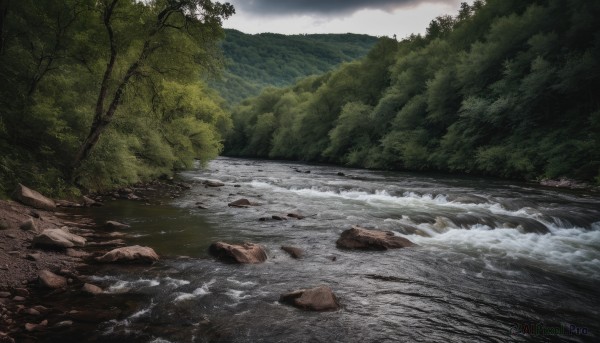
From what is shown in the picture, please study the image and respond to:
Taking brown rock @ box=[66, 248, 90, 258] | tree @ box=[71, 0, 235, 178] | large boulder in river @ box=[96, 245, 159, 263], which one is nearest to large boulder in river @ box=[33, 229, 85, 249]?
brown rock @ box=[66, 248, 90, 258]

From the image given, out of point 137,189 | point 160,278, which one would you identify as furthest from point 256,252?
point 137,189

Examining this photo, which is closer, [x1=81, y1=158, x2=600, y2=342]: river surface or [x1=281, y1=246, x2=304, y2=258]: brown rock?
[x1=81, y1=158, x2=600, y2=342]: river surface

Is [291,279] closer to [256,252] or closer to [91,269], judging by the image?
[256,252]

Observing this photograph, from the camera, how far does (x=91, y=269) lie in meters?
7.61

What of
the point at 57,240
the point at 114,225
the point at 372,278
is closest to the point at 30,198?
the point at 114,225

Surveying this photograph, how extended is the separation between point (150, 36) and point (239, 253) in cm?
1032

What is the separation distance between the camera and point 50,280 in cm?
655

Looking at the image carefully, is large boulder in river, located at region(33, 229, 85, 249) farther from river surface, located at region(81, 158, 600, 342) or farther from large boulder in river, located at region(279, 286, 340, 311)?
large boulder in river, located at region(279, 286, 340, 311)

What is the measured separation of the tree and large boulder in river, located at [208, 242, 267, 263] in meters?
8.35

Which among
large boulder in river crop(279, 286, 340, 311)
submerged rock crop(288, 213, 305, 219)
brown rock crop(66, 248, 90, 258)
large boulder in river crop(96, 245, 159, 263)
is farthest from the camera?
submerged rock crop(288, 213, 305, 219)

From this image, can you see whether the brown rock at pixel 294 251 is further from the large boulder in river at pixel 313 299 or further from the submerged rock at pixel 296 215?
the submerged rock at pixel 296 215

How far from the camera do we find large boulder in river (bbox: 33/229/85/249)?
322 inches

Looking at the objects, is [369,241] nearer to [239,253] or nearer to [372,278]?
[372,278]

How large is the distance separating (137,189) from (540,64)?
31085 millimetres
